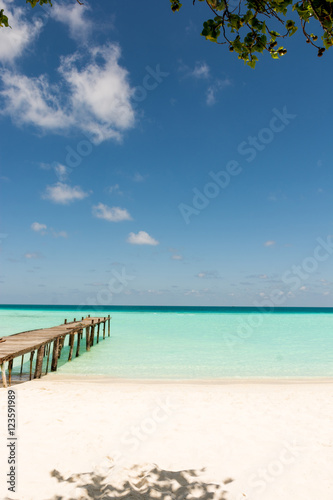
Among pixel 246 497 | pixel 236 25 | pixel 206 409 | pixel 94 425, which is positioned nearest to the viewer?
pixel 236 25

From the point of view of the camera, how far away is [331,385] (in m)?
11.8

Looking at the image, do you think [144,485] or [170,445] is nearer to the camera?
[144,485]

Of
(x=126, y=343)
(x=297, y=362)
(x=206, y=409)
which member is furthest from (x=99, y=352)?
(x=206, y=409)

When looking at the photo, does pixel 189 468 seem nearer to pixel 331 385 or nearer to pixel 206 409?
pixel 206 409

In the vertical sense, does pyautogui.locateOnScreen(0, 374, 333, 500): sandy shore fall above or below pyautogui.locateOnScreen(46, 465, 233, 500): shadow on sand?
below

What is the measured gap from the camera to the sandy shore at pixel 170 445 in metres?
4.70

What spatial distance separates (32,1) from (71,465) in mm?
6867

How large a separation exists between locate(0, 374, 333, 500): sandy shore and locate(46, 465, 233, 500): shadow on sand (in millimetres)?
15

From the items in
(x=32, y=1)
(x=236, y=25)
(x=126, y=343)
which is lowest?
(x=126, y=343)

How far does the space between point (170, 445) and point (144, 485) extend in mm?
1490

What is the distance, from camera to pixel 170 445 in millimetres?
6129

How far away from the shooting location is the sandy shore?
4699 mm

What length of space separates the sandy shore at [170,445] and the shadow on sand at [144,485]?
0.02m

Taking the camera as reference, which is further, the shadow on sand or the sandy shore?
the sandy shore
